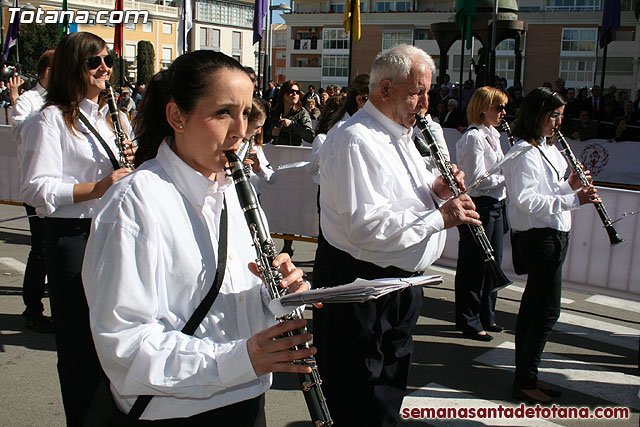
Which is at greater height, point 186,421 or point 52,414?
point 186,421


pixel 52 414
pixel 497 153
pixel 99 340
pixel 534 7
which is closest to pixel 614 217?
pixel 497 153

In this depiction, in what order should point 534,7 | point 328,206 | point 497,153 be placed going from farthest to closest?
point 534,7
point 497,153
point 328,206

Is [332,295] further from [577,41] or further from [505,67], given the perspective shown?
[577,41]

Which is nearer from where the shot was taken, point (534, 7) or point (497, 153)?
point (497, 153)

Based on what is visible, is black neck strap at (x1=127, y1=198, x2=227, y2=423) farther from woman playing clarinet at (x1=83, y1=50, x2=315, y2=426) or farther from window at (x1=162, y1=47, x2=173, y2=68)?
window at (x1=162, y1=47, x2=173, y2=68)

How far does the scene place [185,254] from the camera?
159 centimetres

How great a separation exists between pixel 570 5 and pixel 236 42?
45681mm

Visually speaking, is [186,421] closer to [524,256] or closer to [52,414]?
[52,414]

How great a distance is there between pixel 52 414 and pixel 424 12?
6761cm

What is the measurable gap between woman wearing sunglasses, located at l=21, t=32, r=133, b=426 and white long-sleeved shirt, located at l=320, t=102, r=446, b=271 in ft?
3.33

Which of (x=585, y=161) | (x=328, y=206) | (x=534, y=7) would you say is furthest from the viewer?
(x=534, y=7)

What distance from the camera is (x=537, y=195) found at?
152 inches

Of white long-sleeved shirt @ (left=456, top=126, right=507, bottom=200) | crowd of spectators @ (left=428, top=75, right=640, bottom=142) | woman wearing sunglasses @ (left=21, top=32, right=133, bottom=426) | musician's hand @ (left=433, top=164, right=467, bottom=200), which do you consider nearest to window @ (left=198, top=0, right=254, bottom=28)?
crowd of spectators @ (left=428, top=75, right=640, bottom=142)

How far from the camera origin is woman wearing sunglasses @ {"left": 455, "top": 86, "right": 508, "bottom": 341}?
17.5 ft
